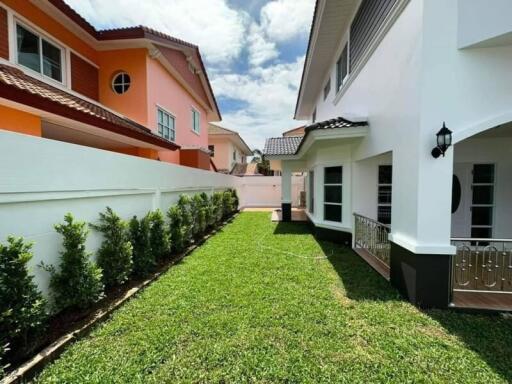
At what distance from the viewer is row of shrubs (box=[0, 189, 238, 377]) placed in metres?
2.86

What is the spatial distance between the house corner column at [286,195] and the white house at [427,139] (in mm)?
5497

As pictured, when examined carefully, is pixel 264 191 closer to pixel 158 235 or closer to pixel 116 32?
pixel 116 32

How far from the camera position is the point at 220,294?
478 centimetres

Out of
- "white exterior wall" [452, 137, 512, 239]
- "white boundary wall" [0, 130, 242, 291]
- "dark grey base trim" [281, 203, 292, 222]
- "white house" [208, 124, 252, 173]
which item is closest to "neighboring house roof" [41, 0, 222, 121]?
"white boundary wall" [0, 130, 242, 291]

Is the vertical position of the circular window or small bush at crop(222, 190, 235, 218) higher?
the circular window

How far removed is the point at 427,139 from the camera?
420 centimetres

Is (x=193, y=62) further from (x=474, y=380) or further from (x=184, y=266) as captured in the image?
(x=474, y=380)

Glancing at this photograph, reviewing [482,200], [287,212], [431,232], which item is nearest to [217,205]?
[287,212]

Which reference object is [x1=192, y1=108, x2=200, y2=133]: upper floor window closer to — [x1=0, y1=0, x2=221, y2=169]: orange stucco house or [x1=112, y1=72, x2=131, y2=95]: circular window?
[x1=0, y1=0, x2=221, y2=169]: orange stucco house

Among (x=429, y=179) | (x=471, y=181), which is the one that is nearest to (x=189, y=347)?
(x=429, y=179)

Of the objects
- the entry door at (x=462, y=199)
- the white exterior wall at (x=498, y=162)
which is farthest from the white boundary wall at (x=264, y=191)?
the white exterior wall at (x=498, y=162)

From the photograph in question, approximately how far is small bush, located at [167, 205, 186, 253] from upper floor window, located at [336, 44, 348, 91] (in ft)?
22.6

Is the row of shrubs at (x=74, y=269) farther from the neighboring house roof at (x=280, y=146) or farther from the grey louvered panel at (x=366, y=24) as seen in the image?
the neighboring house roof at (x=280, y=146)

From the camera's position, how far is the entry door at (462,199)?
710 cm
